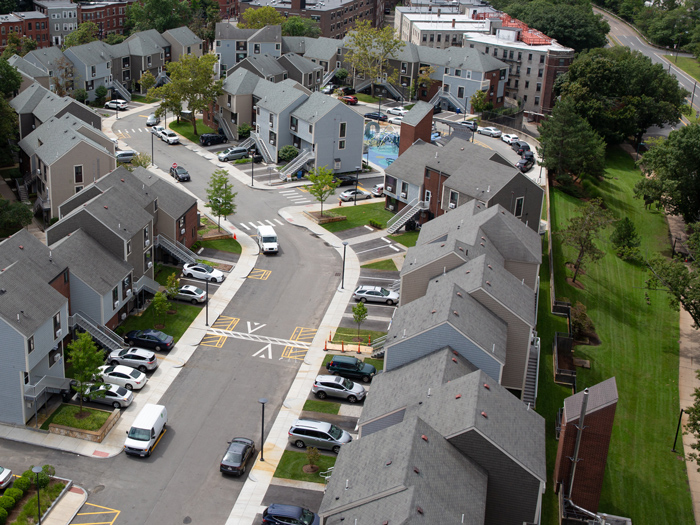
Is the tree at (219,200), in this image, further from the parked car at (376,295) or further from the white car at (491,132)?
the white car at (491,132)

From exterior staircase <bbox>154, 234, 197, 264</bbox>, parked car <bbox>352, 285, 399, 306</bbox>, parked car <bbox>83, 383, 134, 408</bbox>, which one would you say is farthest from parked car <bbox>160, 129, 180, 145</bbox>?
parked car <bbox>83, 383, 134, 408</bbox>

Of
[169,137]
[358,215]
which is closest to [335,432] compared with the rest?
[358,215]

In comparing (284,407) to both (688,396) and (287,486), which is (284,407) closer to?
(287,486)

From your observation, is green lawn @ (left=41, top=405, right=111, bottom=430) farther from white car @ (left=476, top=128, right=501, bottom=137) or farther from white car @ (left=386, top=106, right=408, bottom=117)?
white car @ (left=386, top=106, right=408, bottom=117)

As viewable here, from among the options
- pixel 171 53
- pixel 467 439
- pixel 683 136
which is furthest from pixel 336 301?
pixel 171 53

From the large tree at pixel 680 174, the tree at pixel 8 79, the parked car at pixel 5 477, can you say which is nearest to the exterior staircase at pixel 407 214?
the large tree at pixel 680 174

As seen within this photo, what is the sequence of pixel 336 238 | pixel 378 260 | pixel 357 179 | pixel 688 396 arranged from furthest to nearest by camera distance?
pixel 357 179, pixel 336 238, pixel 378 260, pixel 688 396
